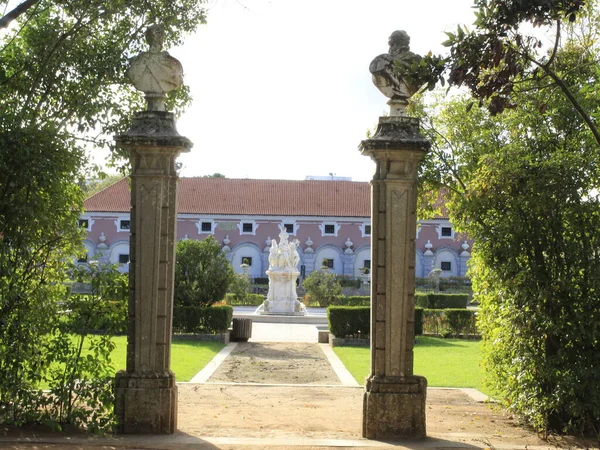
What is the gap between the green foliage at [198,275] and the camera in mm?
19406

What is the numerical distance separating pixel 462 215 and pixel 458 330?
525 inches

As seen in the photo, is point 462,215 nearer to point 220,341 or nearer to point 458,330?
point 220,341

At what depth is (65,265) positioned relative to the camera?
747 cm

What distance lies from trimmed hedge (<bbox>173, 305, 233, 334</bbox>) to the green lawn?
3.09 m

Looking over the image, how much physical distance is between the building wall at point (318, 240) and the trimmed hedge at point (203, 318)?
29194mm

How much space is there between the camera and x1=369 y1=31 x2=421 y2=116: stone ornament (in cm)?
695

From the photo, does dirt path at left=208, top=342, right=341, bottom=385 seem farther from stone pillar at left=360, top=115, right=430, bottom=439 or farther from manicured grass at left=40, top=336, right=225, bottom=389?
stone pillar at left=360, top=115, right=430, bottom=439

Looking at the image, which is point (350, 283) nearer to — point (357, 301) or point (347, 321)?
point (357, 301)

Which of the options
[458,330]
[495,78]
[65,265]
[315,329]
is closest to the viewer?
[495,78]

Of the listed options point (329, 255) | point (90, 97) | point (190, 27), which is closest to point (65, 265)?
point (90, 97)

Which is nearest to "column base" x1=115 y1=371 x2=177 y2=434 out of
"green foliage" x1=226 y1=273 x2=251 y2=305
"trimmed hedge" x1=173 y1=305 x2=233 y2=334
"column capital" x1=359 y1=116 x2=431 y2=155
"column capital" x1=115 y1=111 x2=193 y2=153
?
"column capital" x1=115 y1=111 x2=193 y2=153

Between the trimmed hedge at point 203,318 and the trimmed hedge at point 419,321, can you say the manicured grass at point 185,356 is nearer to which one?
the trimmed hedge at point 203,318

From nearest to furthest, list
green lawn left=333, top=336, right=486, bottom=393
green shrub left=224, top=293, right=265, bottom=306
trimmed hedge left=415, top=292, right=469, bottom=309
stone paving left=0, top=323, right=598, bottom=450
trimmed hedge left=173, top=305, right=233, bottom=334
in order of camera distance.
A: stone paving left=0, top=323, right=598, bottom=450, green lawn left=333, top=336, right=486, bottom=393, trimmed hedge left=173, top=305, right=233, bottom=334, trimmed hedge left=415, top=292, right=469, bottom=309, green shrub left=224, top=293, right=265, bottom=306

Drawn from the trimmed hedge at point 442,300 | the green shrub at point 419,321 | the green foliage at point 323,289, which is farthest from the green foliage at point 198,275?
the trimmed hedge at point 442,300
